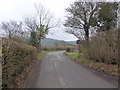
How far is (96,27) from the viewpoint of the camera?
52.3ft

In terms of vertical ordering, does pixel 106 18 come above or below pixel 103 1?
below

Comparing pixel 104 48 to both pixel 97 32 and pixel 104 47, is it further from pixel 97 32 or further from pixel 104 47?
pixel 97 32

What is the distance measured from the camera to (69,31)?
19.8 m

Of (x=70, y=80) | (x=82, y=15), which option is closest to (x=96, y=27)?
(x=82, y=15)

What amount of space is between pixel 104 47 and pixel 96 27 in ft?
28.0

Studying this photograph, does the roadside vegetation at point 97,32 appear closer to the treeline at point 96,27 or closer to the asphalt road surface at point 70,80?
the treeline at point 96,27

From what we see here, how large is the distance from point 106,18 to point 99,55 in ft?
28.5

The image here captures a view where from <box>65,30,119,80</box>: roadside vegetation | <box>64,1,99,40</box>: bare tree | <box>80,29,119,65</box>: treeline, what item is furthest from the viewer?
<box>64,1,99,40</box>: bare tree

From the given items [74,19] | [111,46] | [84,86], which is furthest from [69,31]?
[84,86]

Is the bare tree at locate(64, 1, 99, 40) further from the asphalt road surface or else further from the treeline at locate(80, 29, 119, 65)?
the asphalt road surface

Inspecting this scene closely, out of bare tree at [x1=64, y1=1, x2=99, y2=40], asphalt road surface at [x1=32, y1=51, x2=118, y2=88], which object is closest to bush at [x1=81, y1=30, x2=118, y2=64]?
asphalt road surface at [x1=32, y1=51, x2=118, y2=88]

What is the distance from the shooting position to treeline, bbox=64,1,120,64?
25.2 ft

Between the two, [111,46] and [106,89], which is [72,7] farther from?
[106,89]

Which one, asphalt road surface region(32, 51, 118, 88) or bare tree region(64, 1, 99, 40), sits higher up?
bare tree region(64, 1, 99, 40)
